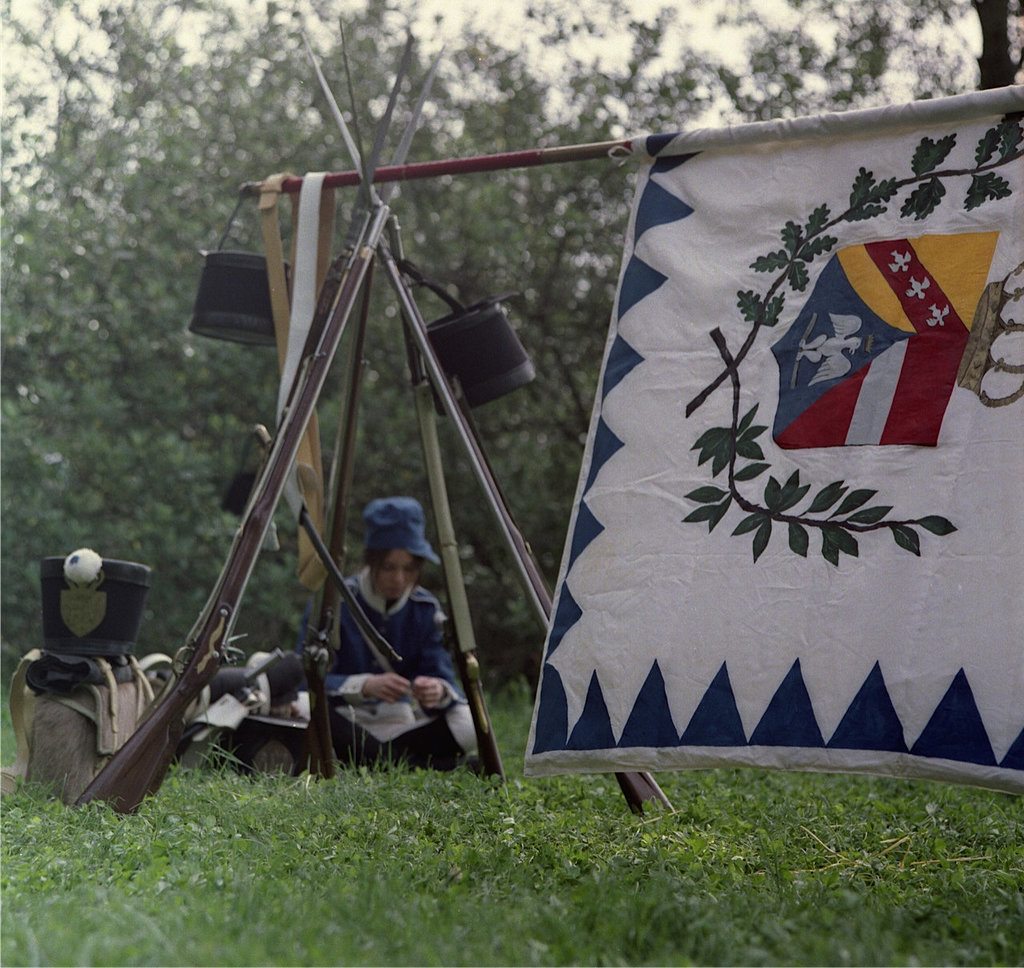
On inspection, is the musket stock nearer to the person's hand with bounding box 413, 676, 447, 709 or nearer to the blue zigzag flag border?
the blue zigzag flag border

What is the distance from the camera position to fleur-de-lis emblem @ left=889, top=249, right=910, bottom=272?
3.15 m

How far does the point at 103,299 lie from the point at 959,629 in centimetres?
594

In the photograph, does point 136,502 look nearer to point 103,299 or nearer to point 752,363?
point 103,299

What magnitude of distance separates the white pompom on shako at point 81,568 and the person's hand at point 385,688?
131 centimetres

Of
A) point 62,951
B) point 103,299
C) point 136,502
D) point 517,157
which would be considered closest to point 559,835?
point 62,951

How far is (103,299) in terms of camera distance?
24.4 ft

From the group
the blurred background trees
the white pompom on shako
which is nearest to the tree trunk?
the blurred background trees

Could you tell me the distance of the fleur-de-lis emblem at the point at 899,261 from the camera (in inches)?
124

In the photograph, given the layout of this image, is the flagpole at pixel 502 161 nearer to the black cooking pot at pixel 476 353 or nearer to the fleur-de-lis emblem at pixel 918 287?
the black cooking pot at pixel 476 353

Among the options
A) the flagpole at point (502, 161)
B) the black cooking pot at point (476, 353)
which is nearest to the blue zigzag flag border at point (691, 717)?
the flagpole at point (502, 161)

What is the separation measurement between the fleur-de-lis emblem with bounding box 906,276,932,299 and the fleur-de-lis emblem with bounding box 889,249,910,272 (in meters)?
0.04

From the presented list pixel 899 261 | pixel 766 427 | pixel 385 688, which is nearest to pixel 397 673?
pixel 385 688

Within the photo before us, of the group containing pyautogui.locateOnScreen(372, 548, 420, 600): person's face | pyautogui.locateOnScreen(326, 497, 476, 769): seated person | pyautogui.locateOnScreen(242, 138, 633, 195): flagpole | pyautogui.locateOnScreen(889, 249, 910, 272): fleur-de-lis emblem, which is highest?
pyautogui.locateOnScreen(242, 138, 633, 195): flagpole

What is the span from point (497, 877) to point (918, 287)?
5.84 ft
